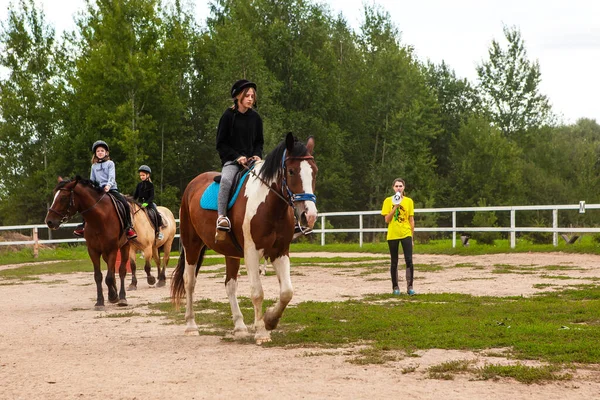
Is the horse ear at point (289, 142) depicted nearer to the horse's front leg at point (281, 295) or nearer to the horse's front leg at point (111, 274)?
the horse's front leg at point (281, 295)

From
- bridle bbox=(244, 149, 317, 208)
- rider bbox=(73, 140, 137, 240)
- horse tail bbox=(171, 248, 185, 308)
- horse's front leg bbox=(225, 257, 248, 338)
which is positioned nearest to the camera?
bridle bbox=(244, 149, 317, 208)

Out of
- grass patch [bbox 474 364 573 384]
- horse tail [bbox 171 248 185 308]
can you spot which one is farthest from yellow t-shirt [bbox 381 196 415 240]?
grass patch [bbox 474 364 573 384]

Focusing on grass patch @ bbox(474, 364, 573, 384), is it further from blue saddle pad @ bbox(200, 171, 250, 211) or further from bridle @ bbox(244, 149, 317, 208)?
blue saddle pad @ bbox(200, 171, 250, 211)

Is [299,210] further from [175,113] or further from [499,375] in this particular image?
[175,113]

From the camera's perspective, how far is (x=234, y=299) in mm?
8383

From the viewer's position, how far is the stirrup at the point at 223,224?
25.7 feet

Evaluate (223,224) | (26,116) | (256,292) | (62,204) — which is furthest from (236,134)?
(26,116)

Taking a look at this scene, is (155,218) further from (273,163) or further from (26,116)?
(26,116)

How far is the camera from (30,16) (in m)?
41.8

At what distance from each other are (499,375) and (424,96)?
46.0 metres

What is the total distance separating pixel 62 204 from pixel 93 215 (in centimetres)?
55

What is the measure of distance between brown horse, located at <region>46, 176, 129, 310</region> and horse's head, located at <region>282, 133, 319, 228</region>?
5337 mm

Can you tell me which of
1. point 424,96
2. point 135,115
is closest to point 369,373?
point 135,115

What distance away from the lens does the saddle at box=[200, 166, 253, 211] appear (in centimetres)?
811
